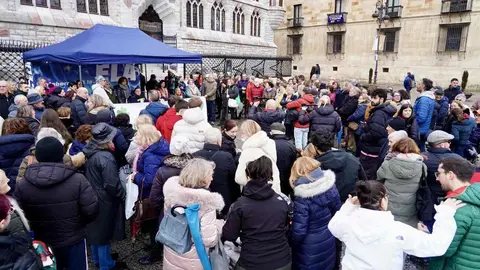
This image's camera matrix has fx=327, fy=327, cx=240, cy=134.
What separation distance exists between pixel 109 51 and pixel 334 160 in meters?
6.66

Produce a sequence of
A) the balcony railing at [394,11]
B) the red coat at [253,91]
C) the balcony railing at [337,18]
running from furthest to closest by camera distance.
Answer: the balcony railing at [337,18], the balcony railing at [394,11], the red coat at [253,91]

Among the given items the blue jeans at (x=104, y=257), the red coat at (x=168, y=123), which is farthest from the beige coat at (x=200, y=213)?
the red coat at (x=168, y=123)

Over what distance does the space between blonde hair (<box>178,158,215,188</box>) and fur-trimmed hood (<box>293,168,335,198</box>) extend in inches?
30.7

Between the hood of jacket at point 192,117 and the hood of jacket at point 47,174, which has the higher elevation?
the hood of jacket at point 192,117

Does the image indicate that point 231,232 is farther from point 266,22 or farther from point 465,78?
point 266,22

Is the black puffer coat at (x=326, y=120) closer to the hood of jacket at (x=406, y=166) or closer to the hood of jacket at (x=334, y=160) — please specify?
the hood of jacket at (x=334, y=160)

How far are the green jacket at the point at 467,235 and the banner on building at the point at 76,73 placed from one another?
10.0 m

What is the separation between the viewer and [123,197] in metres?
3.54

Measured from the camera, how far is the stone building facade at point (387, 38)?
26.2 meters

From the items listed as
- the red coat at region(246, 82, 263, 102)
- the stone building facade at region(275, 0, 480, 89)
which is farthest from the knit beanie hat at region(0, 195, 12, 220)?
the stone building facade at region(275, 0, 480, 89)

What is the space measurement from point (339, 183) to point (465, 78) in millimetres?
24811

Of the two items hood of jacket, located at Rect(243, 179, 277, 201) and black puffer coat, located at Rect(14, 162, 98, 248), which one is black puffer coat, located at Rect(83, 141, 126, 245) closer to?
black puffer coat, located at Rect(14, 162, 98, 248)

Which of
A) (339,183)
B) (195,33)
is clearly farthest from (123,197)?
(195,33)

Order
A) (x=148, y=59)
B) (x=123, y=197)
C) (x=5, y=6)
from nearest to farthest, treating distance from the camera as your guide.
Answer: (x=123, y=197) < (x=148, y=59) < (x=5, y=6)
